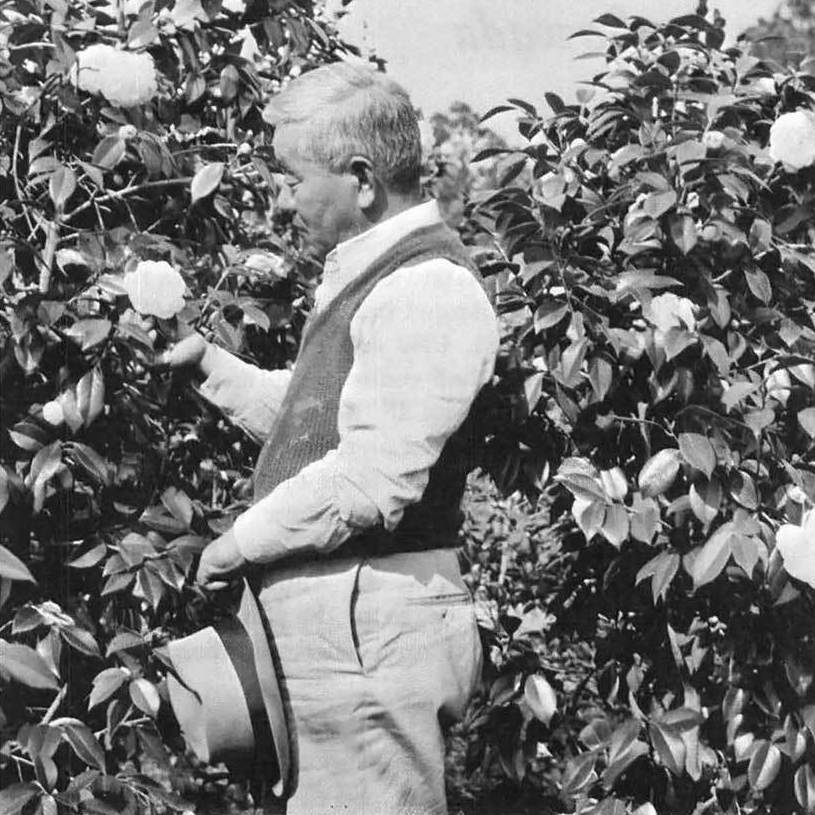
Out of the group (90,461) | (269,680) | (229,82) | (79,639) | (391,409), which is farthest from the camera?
(229,82)

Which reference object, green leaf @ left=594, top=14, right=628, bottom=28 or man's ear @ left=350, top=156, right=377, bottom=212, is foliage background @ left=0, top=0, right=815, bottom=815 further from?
man's ear @ left=350, top=156, right=377, bottom=212

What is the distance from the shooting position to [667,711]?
2.44m

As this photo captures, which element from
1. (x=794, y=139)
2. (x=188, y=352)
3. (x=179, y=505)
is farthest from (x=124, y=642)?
(x=794, y=139)

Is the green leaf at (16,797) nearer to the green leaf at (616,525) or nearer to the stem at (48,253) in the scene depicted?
the stem at (48,253)

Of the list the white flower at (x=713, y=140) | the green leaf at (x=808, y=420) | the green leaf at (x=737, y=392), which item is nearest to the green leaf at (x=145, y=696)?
the green leaf at (x=737, y=392)

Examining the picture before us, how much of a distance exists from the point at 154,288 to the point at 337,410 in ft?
1.65

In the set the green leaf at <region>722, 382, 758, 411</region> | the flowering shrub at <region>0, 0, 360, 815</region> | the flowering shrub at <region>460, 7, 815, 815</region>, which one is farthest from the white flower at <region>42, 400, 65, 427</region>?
the green leaf at <region>722, 382, 758, 411</region>

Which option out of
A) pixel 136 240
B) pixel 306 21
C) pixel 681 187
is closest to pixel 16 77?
pixel 136 240

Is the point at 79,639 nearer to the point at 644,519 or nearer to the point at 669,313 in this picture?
the point at 644,519

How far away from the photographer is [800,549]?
81.7 inches

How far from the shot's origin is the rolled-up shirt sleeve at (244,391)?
88.1 inches

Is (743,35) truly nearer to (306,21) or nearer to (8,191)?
(306,21)

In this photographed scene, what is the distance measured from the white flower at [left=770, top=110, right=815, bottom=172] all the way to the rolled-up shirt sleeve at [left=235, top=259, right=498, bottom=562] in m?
0.92

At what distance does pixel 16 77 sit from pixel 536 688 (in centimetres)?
153
